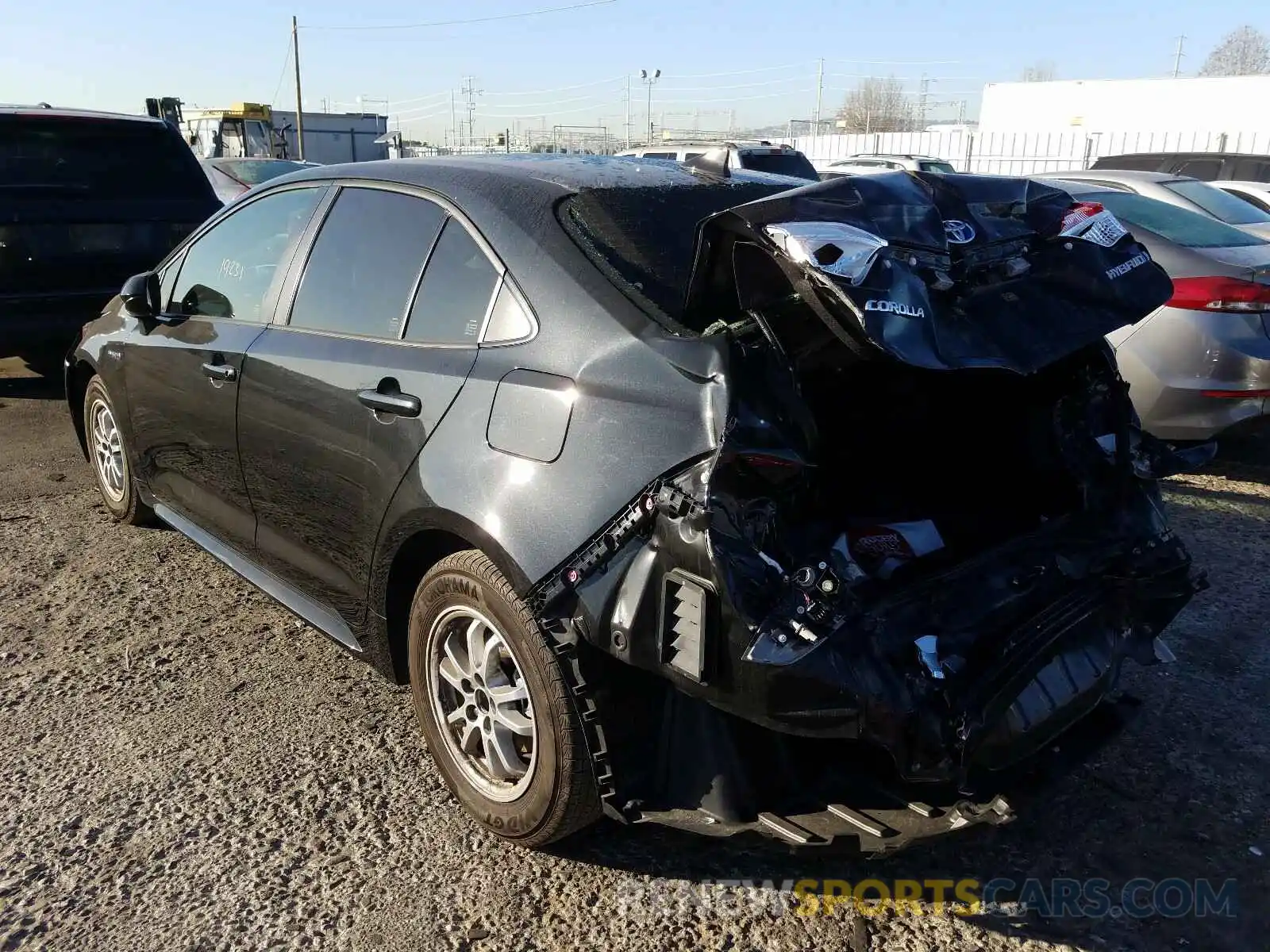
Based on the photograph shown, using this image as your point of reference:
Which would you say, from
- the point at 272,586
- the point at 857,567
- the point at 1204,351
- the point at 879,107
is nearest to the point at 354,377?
the point at 272,586

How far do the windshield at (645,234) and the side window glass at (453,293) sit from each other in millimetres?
282

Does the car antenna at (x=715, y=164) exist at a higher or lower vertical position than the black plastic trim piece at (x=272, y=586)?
higher

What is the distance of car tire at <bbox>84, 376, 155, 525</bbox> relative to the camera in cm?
473

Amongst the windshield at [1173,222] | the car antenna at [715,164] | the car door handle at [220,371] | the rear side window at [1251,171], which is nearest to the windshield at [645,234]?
the car antenna at [715,164]

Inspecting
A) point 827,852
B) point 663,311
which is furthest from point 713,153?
point 827,852

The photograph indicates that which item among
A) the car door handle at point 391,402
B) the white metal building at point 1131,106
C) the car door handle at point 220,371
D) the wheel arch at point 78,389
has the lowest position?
the wheel arch at point 78,389

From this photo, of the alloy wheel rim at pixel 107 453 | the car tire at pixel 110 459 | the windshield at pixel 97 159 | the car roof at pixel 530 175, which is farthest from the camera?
the windshield at pixel 97 159

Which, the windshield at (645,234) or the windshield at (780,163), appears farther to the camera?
the windshield at (780,163)

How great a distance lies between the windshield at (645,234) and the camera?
255cm

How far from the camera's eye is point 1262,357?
5.14m

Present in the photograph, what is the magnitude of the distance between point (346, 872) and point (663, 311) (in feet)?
5.44

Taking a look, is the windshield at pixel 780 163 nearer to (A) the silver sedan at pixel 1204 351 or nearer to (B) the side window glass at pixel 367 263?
(A) the silver sedan at pixel 1204 351

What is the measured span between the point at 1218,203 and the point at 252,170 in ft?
35.5

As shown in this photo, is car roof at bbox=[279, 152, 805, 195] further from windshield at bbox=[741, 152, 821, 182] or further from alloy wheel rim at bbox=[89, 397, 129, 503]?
windshield at bbox=[741, 152, 821, 182]
